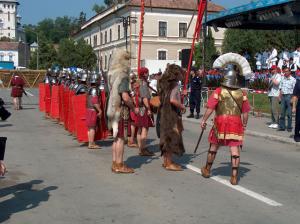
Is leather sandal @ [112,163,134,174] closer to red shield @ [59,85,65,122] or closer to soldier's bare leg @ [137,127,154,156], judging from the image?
soldier's bare leg @ [137,127,154,156]

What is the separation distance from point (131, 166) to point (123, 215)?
127 inches

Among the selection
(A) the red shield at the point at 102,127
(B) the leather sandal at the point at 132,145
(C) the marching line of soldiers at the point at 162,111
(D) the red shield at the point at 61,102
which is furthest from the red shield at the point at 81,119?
(D) the red shield at the point at 61,102

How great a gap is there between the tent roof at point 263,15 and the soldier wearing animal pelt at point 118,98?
11528 mm

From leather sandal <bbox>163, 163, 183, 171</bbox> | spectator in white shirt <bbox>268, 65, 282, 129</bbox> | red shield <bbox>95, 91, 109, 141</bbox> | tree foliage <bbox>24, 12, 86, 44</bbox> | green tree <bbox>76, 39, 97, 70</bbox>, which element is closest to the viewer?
leather sandal <bbox>163, 163, 183, 171</bbox>

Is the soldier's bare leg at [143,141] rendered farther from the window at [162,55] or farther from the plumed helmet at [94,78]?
the window at [162,55]

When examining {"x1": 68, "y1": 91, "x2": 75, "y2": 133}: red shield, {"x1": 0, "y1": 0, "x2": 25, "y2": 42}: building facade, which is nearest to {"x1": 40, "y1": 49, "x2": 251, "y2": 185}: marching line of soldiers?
{"x1": 68, "y1": 91, "x2": 75, "y2": 133}: red shield

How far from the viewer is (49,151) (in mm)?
11195

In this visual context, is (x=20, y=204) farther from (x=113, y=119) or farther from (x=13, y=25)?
(x=13, y=25)

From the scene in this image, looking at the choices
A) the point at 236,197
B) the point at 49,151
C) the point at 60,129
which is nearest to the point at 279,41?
the point at 60,129

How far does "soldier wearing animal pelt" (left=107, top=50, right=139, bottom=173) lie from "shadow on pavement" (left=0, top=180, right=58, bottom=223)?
1.34 m

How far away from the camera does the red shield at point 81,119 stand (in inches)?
469

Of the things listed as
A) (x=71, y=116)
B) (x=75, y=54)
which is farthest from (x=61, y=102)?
(x=75, y=54)

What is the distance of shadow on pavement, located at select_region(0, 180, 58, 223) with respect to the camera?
628 centimetres

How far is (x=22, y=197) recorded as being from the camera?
6.93 metres
